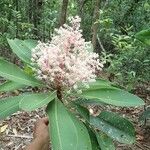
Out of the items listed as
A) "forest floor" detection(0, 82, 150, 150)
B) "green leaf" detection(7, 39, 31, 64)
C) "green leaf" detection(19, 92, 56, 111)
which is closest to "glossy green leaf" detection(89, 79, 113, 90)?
"green leaf" detection(19, 92, 56, 111)

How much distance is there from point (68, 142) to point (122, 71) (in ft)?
9.44

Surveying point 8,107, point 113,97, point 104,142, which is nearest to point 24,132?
point 104,142

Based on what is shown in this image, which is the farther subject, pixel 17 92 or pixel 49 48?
pixel 17 92

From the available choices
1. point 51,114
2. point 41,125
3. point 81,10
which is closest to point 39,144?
point 41,125

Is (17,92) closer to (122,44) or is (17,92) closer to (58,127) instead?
(122,44)

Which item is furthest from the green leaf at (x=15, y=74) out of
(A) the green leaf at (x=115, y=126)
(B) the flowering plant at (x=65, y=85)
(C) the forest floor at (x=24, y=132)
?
(C) the forest floor at (x=24, y=132)

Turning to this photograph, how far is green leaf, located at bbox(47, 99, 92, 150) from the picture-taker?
178cm

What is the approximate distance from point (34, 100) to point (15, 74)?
0.20 meters

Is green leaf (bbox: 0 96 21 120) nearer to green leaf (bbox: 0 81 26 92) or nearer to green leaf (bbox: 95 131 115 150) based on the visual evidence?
green leaf (bbox: 0 81 26 92)

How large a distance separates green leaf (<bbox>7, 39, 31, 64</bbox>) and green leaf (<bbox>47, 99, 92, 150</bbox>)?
12.1 inches

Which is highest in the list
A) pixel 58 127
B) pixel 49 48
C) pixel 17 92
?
pixel 49 48

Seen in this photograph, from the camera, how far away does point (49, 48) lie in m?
1.90

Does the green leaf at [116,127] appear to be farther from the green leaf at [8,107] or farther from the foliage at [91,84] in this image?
the green leaf at [8,107]

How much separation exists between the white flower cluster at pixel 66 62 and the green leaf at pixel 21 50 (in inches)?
6.6
